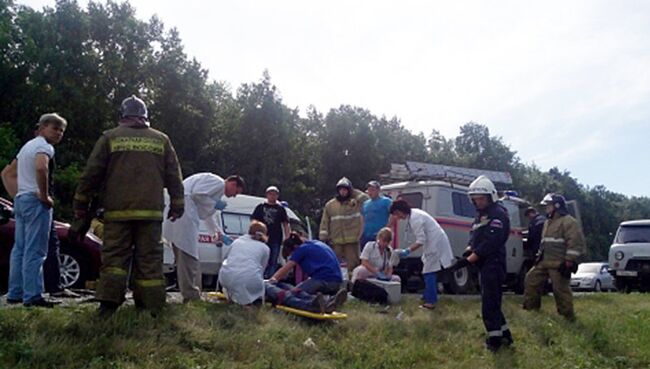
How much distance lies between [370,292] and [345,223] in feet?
4.56

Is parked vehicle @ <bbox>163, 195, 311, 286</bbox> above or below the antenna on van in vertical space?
below

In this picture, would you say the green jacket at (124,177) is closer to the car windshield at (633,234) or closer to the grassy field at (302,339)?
the grassy field at (302,339)

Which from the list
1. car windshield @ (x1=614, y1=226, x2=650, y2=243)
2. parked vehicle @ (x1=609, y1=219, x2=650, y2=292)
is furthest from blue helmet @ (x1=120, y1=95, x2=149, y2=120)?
car windshield @ (x1=614, y1=226, x2=650, y2=243)

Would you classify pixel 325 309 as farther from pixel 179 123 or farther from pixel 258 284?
pixel 179 123

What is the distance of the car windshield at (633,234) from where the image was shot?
1902cm

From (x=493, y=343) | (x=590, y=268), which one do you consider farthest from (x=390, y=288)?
(x=590, y=268)

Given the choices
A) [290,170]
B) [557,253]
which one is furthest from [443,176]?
[290,170]

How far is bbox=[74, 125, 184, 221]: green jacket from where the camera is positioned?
606 centimetres

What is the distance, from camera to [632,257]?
18750 mm

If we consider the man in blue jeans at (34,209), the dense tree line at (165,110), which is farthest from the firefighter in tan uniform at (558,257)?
the dense tree line at (165,110)

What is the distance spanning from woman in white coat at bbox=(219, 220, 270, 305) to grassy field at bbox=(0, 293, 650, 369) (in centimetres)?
34

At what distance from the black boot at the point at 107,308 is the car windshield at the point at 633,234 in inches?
654

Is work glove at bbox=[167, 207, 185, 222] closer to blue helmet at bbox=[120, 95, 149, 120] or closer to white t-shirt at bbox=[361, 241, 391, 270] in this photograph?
blue helmet at bbox=[120, 95, 149, 120]

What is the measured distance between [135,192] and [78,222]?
59 cm
